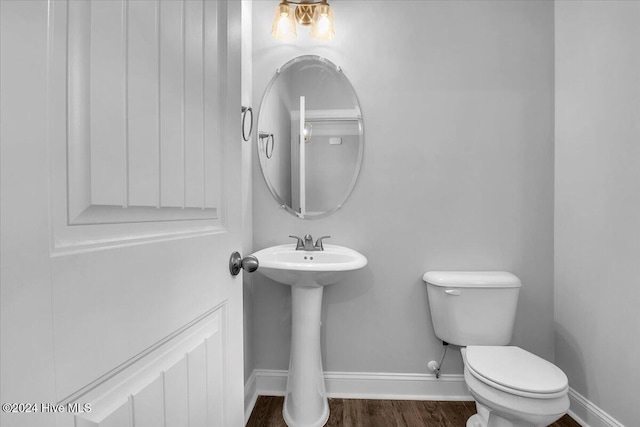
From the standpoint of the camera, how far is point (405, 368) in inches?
73.4

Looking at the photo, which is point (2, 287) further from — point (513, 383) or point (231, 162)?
point (513, 383)

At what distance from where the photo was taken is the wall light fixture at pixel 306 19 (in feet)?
5.65

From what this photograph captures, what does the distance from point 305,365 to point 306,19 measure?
185 centimetres

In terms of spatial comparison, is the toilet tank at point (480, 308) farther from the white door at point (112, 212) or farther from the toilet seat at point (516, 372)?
the white door at point (112, 212)

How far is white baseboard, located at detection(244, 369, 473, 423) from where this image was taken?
184 centimetres

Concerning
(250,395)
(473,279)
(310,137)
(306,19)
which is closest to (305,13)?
(306,19)

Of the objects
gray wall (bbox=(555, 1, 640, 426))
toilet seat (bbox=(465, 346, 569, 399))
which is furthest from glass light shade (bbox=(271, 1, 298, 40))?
toilet seat (bbox=(465, 346, 569, 399))

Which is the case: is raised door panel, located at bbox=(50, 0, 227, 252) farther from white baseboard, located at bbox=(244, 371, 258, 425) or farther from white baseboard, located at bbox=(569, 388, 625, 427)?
white baseboard, located at bbox=(569, 388, 625, 427)

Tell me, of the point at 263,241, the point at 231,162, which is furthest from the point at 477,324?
the point at 231,162

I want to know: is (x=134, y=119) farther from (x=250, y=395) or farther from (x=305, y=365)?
(x=250, y=395)

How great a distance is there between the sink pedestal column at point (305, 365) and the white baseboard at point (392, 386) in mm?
246

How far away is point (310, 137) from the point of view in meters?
1.88

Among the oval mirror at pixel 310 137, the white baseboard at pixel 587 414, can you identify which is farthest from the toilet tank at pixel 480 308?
the oval mirror at pixel 310 137

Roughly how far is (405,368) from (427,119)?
1458mm
